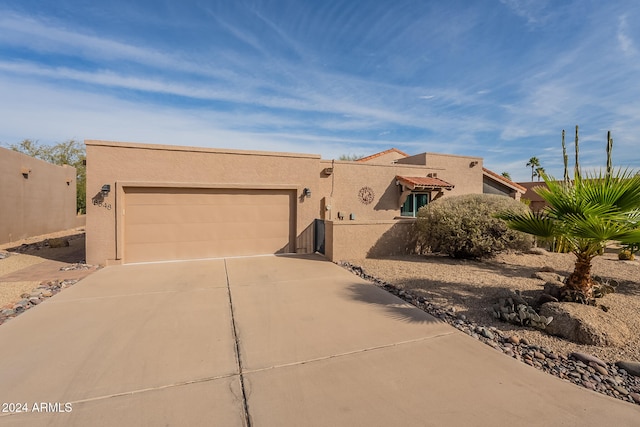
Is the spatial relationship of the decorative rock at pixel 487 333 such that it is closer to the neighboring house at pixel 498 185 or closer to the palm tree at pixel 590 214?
the palm tree at pixel 590 214

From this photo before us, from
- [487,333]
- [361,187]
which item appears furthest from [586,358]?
[361,187]

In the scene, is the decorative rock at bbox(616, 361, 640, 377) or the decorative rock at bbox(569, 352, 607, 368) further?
the decorative rock at bbox(569, 352, 607, 368)

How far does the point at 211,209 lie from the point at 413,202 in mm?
10878

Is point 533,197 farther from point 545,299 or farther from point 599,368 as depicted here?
point 599,368

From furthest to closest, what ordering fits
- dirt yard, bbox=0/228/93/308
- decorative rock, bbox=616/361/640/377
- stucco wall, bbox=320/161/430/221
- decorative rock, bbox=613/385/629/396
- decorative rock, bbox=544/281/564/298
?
1. stucco wall, bbox=320/161/430/221
2. dirt yard, bbox=0/228/93/308
3. decorative rock, bbox=544/281/564/298
4. decorative rock, bbox=616/361/640/377
5. decorative rock, bbox=613/385/629/396

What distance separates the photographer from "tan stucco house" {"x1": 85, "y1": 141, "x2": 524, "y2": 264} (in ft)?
30.1

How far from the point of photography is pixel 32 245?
12531 mm

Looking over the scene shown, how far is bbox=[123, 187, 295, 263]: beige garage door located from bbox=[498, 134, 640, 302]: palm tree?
27.0ft

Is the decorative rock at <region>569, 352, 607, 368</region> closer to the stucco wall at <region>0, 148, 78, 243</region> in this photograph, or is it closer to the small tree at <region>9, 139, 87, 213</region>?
the stucco wall at <region>0, 148, 78, 243</region>

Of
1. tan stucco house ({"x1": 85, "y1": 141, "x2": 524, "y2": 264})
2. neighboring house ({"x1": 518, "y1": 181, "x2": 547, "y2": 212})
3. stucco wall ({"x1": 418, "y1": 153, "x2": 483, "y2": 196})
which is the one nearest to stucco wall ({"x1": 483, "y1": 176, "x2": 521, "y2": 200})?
neighboring house ({"x1": 518, "y1": 181, "x2": 547, "y2": 212})

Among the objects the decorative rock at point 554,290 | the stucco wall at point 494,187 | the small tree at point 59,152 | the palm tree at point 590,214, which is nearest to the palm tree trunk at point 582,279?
the palm tree at point 590,214

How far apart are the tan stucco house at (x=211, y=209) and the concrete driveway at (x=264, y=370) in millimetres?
3955

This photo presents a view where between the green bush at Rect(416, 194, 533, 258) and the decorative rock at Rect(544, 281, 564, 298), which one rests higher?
the green bush at Rect(416, 194, 533, 258)

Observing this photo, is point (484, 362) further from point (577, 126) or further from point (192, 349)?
point (577, 126)
